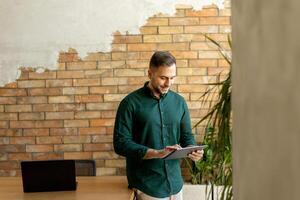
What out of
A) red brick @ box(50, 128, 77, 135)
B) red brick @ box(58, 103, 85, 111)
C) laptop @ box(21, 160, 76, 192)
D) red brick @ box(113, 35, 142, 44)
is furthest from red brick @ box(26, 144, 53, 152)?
laptop @ box(21, 160, 76, 192)

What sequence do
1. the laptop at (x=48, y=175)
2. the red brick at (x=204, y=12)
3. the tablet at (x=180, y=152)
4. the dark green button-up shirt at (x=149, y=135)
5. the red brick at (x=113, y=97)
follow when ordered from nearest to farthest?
the tablet at (x=180, y=152) → the dark green button-up shirt at (x=149, y=135) → the laptop at (x=48, y=175) → the red brick at (x=204, y=12) → the red brick at (x=113, y=97)

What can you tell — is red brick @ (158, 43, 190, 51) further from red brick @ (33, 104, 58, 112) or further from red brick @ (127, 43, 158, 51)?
red brick @ (33, 104, 58, 112)

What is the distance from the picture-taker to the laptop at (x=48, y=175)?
2.63 metres

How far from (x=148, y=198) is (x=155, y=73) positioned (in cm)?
73

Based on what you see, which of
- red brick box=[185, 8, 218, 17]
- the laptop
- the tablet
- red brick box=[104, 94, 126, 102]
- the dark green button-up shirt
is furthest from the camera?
red brick box=[104, 94, 126, 102]

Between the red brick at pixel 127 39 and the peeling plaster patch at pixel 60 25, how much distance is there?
0.04 metres

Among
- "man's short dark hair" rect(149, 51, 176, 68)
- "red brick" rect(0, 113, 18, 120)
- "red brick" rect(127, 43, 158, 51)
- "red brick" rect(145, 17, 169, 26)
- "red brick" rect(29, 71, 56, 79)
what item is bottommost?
"red brick" rect(0, 113, 18, 120)

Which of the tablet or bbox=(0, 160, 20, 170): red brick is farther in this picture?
bbox=(0, 160, 20, 170): red brick

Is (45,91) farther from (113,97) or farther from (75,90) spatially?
(113,97)

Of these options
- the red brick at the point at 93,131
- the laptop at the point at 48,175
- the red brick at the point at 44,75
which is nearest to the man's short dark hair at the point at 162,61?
the laptop at the point at 48,175

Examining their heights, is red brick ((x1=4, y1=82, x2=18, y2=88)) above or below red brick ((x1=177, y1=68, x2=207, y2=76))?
below

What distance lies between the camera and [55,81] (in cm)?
400

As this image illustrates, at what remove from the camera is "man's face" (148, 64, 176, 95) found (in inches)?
99.6

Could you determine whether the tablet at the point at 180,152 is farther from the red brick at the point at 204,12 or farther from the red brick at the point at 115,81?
the red brick at the point at 204,12
